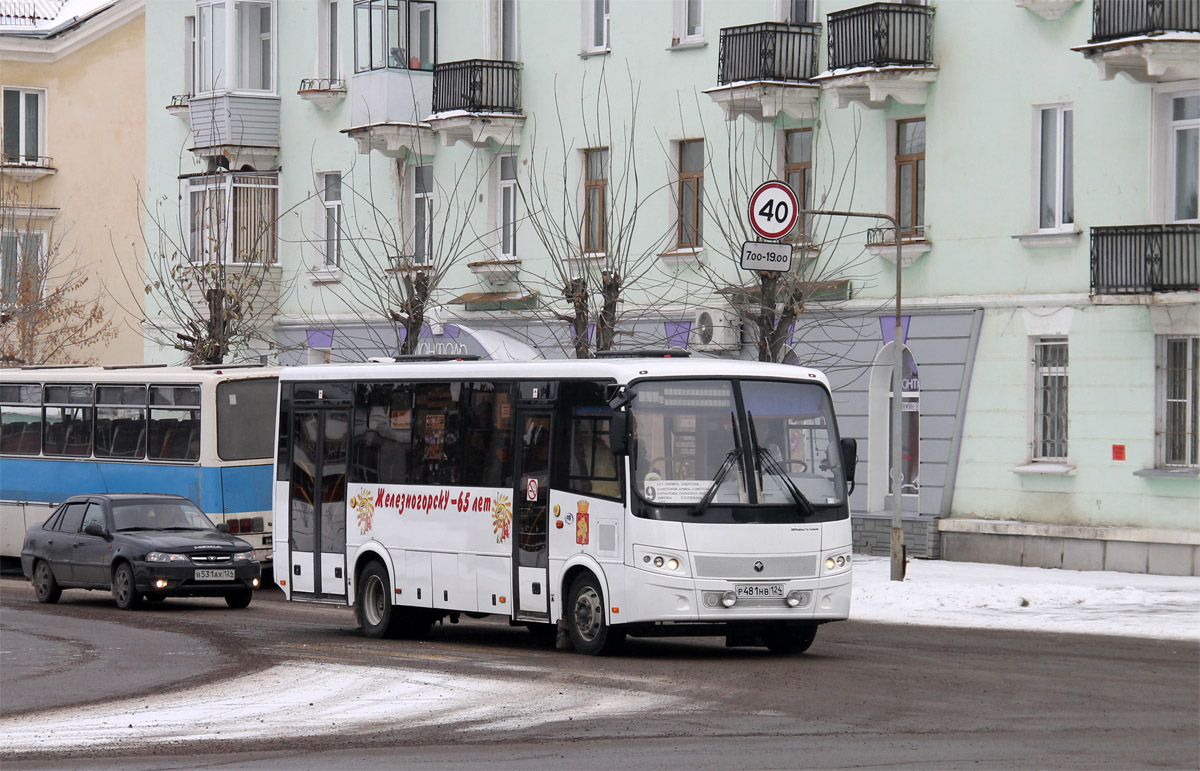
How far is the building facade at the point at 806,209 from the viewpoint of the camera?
29.8 metres

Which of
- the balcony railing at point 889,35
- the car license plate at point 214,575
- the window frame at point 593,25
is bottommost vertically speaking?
the car license plate at point 214,575

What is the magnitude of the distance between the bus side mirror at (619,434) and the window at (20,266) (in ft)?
126

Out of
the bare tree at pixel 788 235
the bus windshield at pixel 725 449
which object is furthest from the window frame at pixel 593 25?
the bus windshield at pixel 725 449

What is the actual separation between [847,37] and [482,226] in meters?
10.7

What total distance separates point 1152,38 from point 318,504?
13.7 m

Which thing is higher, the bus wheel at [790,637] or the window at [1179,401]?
the window at [1179,401]

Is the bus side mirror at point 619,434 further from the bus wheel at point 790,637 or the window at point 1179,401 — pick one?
the window at point 1179,401

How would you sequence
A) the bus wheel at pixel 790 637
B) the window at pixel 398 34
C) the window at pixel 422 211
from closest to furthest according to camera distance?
the bus wheel at pixel 790 637, the window at pixel 398 34, the window at pixel 422 211

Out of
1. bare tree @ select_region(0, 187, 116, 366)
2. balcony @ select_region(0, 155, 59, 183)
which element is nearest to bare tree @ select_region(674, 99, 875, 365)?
bare tree @ select_region(0, 187, 116, 366)

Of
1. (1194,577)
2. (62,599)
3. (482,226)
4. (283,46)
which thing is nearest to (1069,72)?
(1194,577)

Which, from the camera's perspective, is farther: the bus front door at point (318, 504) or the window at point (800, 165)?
the window at point (800, 165)

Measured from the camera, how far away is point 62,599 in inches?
1123

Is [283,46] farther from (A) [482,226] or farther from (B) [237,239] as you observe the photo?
(A) [482,226]

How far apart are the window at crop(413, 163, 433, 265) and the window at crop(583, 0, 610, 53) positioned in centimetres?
508
